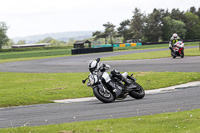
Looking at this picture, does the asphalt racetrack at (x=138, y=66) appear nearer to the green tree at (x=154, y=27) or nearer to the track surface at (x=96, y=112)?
the track surface at (x=96, y=112)

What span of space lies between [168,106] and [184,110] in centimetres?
99

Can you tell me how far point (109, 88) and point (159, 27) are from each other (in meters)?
111

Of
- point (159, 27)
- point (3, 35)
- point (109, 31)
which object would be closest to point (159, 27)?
point (159, 27)

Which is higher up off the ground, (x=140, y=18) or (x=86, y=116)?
(x=140, y=18)

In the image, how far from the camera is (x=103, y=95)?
12.3 metres

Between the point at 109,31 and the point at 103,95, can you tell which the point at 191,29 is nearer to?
the point at 109,31

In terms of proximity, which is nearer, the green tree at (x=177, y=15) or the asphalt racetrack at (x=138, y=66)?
the asphalt racetrack at (x=138, y=66)

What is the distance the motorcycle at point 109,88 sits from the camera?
12211 mm

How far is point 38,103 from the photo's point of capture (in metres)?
14.5

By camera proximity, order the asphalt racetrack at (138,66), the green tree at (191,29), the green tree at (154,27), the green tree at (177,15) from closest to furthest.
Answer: the asphalt racetrack at (138,66), the green tree at (154,27), the green tree at (191,29), the green tree at (177,15)

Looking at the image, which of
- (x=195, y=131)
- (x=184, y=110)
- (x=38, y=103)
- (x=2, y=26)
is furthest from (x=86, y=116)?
(x=2, y=26)

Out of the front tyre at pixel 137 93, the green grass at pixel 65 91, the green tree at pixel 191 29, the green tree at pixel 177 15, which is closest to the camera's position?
the front tyre at pixel 137 93

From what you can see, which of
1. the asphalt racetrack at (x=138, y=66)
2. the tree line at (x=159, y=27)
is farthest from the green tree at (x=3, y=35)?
the asphalt racetrack at (x=138, y=66)

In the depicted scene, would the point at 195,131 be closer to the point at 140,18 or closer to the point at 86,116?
the point at 86,116
